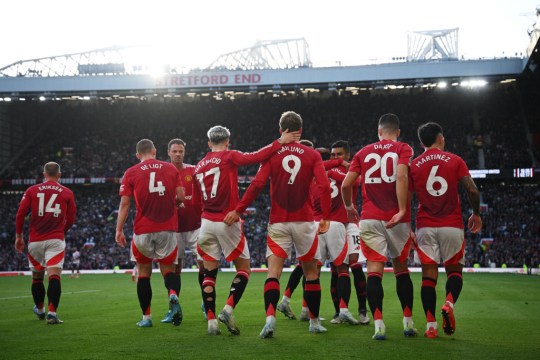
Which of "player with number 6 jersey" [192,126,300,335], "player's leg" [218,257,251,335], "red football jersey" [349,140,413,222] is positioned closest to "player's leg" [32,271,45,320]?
"player with number 6 jersey" [192,126,300,335]

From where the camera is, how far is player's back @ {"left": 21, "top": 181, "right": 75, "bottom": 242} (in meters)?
10.4

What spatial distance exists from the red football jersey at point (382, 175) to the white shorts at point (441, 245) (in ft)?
1.17

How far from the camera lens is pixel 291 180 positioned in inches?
320

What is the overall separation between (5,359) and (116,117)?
163 ft

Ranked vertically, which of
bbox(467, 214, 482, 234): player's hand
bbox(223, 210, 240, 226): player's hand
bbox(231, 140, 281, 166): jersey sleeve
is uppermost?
bbox(231, 140, 281, 166): jersey sleeve

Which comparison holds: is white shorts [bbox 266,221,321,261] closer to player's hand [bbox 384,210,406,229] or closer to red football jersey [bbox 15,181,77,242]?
player's hand [bbox 384,210,406,229]

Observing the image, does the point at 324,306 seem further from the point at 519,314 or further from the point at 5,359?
the point at 5,359

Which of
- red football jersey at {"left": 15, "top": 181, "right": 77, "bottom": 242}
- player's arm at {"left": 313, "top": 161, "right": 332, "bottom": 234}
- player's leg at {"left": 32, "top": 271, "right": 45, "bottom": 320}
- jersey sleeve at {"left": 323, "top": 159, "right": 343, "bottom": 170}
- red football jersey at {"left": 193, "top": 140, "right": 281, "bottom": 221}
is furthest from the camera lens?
player's leg at {"left": 32, "top": 271, "right": 45, "bottom": 320}

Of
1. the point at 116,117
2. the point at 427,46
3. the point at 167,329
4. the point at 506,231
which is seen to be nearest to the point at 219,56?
the point at 116,117

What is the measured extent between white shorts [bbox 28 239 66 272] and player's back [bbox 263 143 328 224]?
414 cm

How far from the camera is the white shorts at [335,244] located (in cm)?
963

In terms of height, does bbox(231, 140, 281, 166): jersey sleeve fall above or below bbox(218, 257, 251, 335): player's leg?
above

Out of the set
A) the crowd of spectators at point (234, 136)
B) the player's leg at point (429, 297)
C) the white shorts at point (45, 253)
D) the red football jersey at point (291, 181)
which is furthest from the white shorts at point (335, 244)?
the crowd of spectators at point (234, 136)

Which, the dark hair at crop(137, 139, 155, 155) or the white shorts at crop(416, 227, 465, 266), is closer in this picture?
the white shorts at crop(416, 227, 465, 266)
